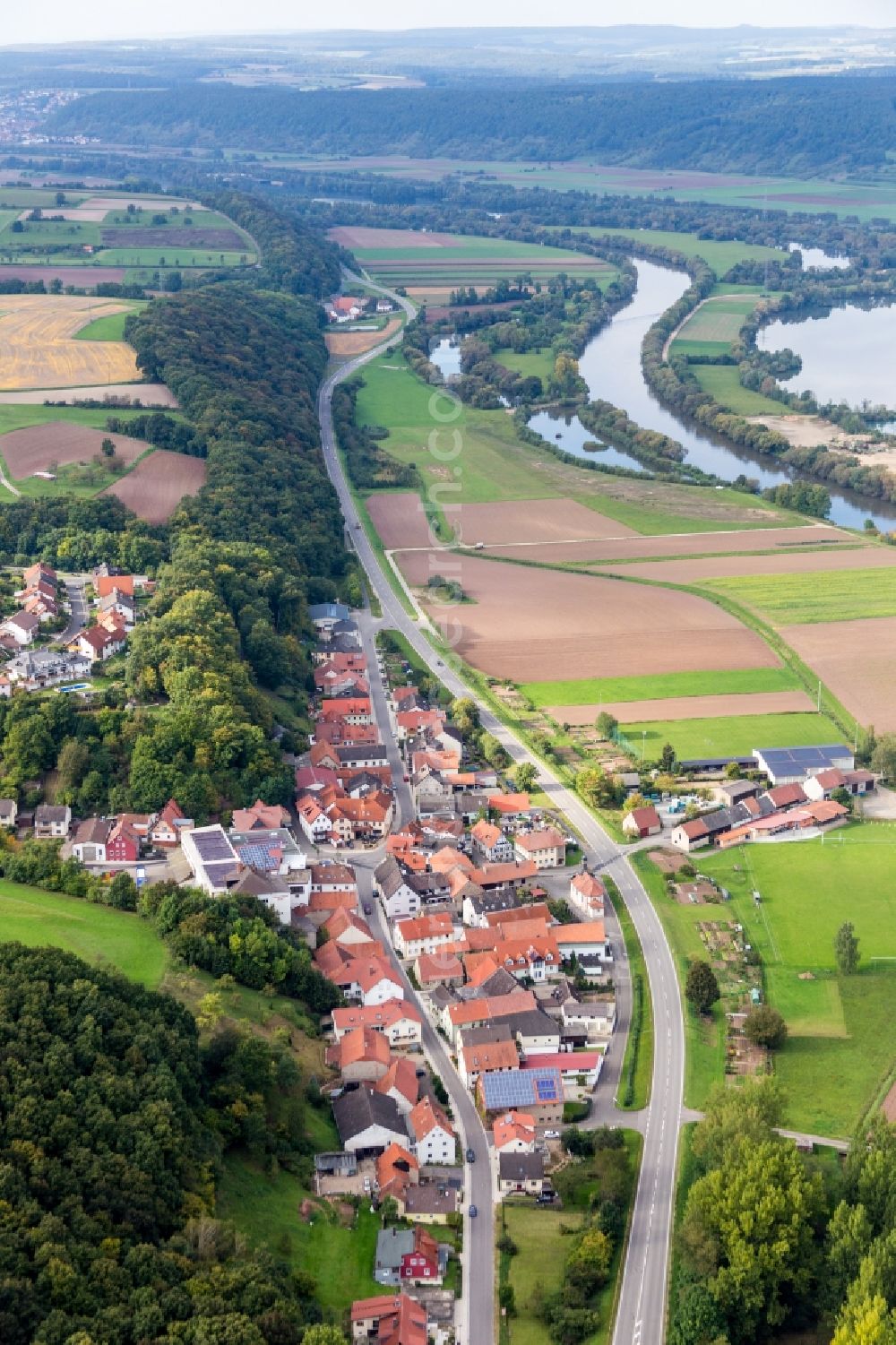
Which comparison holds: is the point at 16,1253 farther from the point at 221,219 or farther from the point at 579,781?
the point at 221,219

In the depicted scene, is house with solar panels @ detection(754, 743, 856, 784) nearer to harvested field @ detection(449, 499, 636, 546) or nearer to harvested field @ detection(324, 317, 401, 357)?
harvested field @ detection(449, 499, 636, 546)

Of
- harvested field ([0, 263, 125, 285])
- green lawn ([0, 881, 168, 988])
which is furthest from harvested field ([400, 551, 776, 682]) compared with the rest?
harvested field ([0, 263, 125, 285])

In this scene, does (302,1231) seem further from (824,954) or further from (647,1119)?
(824,954)

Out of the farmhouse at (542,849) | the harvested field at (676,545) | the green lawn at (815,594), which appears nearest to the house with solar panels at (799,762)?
the farmhouse at (542,849)

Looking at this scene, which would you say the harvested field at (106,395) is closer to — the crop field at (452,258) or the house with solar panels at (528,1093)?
the house with solar panels at (528,1093)

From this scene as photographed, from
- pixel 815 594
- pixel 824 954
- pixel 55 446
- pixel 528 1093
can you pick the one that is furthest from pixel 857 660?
pixel 55 446
